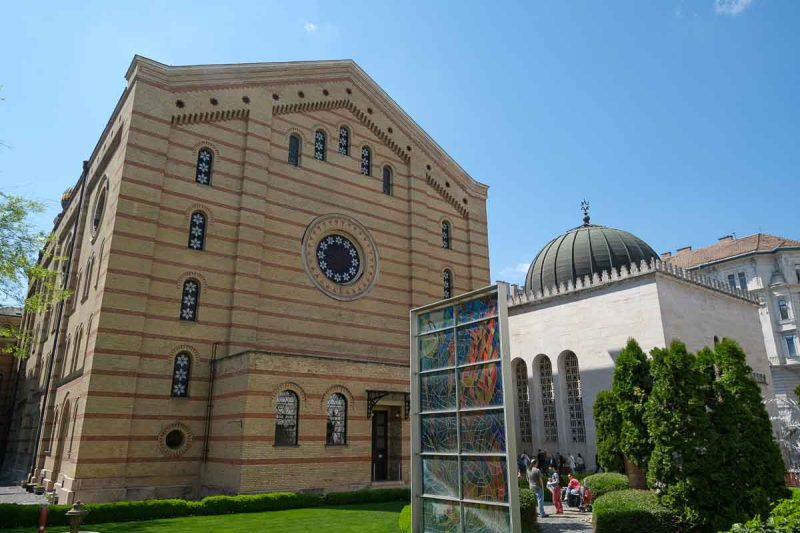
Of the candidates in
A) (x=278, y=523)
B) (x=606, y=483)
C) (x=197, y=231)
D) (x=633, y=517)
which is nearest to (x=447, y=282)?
(x=197, y=231)

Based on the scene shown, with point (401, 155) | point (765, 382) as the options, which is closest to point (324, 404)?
point (401, 155)

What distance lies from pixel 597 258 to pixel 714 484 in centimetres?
2068

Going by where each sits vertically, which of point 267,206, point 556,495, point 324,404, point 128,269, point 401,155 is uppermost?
point 401,155

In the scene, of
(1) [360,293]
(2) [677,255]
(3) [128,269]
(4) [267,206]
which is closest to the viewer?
(3) [128,269]

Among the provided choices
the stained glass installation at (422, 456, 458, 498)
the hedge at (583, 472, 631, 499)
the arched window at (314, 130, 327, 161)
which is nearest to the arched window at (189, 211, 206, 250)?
the arched window at (314, 130, 327, 161)

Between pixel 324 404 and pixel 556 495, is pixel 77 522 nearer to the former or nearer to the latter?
pixel 324 404

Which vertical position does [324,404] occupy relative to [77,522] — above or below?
above

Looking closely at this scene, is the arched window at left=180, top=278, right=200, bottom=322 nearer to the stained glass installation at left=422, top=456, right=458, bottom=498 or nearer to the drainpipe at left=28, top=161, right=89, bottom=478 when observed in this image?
the drainpipe at left=28, top=161, right=89, bottom=478

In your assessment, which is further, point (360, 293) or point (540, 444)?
point (540, 444)

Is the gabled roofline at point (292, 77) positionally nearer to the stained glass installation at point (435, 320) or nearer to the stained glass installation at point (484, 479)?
the stained glass installation at point (435, 320)

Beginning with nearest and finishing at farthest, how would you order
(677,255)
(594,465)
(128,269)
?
(128,269) < (594,465) < (677,255)

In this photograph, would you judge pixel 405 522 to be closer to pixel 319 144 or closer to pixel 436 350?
pixel 436 350

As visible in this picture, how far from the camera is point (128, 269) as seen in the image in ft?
63.3

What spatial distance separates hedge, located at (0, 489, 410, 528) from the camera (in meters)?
14.2
